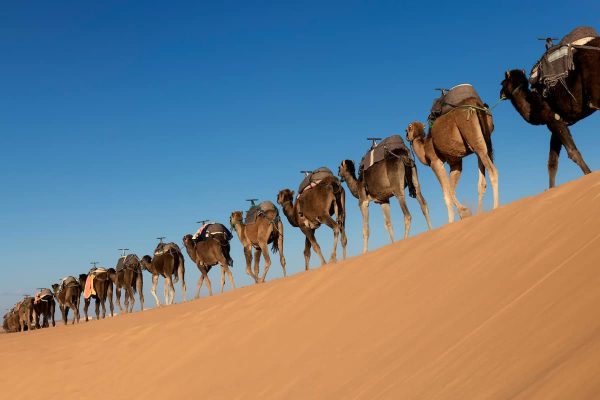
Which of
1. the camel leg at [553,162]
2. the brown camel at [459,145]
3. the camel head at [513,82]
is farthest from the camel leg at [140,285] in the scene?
the camel leg at [553,162]

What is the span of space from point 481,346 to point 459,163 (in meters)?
7.96

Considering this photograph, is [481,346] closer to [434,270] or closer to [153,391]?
[434,270]

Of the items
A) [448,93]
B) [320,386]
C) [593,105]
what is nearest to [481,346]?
[320,386]

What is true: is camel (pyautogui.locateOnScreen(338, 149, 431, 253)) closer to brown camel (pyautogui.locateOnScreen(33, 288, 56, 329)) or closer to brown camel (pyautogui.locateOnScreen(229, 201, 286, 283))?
brown camel (pyautogui.locateOnScreen(229, 201, 286, 283))

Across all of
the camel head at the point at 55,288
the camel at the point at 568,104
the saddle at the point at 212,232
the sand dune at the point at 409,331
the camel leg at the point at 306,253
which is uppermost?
the camel head at the point at 55,288

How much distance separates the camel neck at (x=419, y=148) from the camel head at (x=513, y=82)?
7.30 ft

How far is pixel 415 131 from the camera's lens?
1209 cm

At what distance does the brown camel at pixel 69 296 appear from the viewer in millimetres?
31984

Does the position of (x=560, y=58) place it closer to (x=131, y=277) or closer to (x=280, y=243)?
(x=280, y=243)

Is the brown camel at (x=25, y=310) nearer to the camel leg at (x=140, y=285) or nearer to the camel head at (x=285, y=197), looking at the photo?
the camel leg at (x=140, y=285)

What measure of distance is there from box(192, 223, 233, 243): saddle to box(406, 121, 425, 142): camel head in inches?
431

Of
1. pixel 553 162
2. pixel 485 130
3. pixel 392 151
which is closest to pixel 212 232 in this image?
pixel 392 151

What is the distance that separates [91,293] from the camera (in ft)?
94.7

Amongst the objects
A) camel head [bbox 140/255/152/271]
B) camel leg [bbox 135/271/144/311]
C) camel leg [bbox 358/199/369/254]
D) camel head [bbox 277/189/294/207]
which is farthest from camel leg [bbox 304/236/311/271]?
camel leg [bbox 135/271/144/311]
